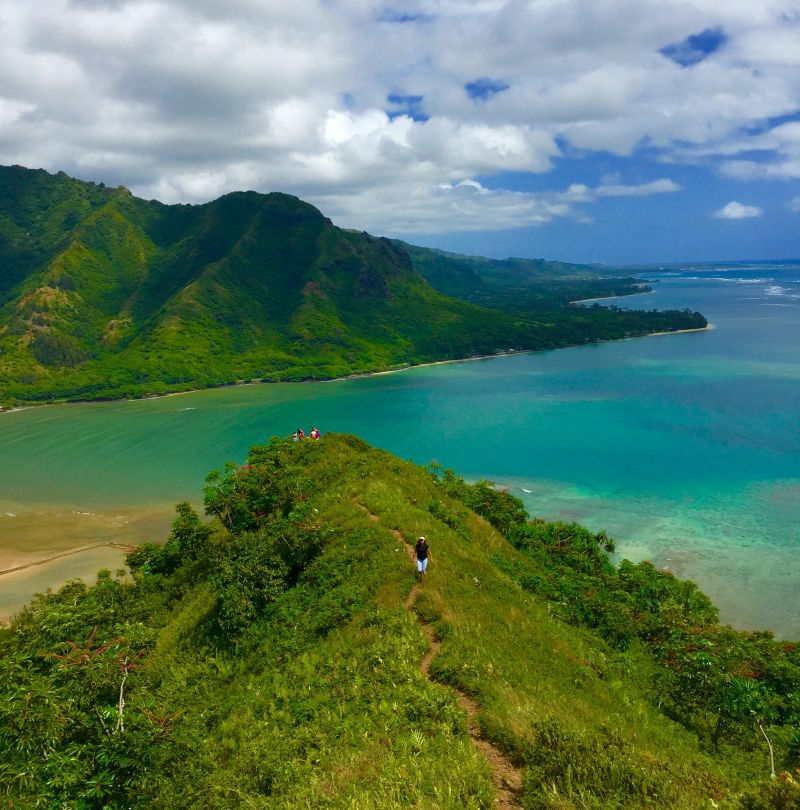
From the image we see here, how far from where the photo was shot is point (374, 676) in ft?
64.3

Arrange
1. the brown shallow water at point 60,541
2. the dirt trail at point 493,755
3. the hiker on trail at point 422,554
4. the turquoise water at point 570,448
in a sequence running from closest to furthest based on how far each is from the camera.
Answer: the dirt trail at point 493,755, the hiker on trail at point 422,554, the brown shallow water at point 60,541, the turquoise water at point 570,448

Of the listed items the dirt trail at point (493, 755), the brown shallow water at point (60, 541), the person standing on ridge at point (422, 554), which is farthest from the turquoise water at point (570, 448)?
the dirt trail at point (493, 755)

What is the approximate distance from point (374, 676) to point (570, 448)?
322 ft

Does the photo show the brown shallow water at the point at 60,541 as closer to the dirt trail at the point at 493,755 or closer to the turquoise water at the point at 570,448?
the turquoise water at the point at 570,448

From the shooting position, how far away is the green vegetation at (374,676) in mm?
14125

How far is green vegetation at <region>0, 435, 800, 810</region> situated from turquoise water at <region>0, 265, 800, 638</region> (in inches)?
1167

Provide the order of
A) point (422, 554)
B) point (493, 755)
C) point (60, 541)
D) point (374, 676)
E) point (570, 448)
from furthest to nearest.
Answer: point (570, 448) < point (60, 541) < point (422, 554) < point (374, 676) < point (493, 755)

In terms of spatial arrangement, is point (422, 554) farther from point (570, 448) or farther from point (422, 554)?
point (570, 448)

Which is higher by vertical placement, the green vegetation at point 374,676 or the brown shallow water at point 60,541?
the green vegetation at point 374,676

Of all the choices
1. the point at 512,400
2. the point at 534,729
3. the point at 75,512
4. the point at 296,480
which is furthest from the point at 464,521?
the point at 512,400

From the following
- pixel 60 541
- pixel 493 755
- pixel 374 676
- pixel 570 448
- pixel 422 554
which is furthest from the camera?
pixel 570 448

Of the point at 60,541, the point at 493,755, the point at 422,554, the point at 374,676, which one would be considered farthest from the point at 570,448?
the point at 493,755

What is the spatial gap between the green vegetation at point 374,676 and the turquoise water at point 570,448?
29.6m

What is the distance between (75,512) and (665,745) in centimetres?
9179
